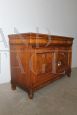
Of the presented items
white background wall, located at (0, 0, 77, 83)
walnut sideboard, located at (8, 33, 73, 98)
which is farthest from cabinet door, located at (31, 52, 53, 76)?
white background wall, located at (0, 0, 77, 83)

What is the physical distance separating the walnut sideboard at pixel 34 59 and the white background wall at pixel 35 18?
11.1 inches

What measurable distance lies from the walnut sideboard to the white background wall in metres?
0.28

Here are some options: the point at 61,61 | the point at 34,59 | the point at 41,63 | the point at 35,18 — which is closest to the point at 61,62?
the point at 61,61

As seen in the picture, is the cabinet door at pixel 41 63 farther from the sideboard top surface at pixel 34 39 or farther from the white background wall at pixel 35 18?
the white background wall at pixel 35 18

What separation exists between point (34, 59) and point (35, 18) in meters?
1.01

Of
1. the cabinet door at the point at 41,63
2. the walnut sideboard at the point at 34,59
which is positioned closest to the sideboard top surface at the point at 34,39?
the walnut sideboard at the point at 34,59

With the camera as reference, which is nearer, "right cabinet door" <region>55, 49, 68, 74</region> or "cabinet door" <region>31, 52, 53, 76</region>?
"cabinet door" <region>31, 52, 53, 76</region>

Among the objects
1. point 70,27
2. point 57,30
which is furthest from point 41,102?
point 70,27

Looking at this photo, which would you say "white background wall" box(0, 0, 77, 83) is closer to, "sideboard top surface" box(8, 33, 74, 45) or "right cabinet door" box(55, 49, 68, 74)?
"sideboard top surface" box(8, 33, 74, 45)

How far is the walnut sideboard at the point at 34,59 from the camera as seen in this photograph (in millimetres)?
1521

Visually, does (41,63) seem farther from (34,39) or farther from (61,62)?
(61,62)

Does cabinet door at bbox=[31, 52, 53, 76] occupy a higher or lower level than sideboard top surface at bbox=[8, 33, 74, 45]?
lower

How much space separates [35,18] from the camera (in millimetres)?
2266

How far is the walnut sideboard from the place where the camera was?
152 centimetres
